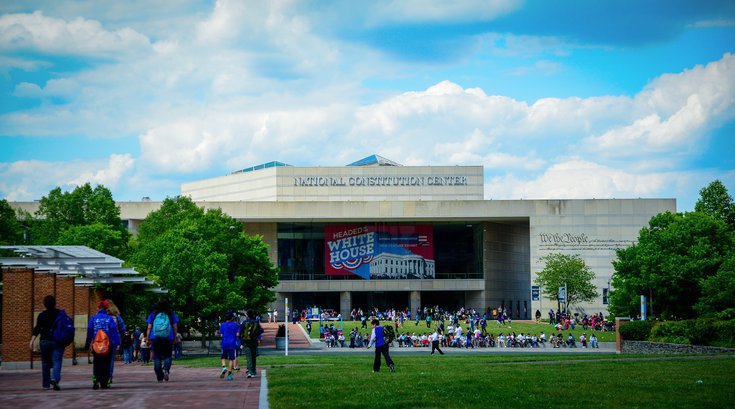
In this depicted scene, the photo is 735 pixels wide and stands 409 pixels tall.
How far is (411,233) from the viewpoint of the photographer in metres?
112

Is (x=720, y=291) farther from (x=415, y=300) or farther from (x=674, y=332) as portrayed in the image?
(x=415, y=300)

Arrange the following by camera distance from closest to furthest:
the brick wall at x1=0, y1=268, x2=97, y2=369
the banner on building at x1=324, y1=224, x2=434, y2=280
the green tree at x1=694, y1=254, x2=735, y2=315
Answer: the brick wall at x1=0, y1=268, x2=97, y2=369, the green tree at x1=694, y1=254, x2=735, y2=315, the banner on building at x1=324, y1=224, x2=434, y2=280

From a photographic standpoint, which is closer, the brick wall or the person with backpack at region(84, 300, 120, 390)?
the person with backpack at region(84, 300, 120, 390)

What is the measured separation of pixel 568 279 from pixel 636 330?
46.1 m

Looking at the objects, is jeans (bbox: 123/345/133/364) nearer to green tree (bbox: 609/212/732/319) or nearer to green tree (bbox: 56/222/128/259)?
green tree (bbox: 56/222/128/259)

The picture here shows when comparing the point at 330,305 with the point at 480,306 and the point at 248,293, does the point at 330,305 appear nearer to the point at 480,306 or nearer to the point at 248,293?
the point at 480,306

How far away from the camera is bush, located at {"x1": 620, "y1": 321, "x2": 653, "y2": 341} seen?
5097cm

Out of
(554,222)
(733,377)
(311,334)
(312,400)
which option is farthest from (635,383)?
(554,222)

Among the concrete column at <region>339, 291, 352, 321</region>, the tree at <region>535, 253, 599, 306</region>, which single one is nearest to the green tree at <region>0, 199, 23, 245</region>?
the concrete column at <region>339, 291, 352, 321</region>

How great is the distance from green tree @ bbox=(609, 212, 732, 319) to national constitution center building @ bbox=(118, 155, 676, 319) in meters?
37.7

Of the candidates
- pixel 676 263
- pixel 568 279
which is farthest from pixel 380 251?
pixel 676 263

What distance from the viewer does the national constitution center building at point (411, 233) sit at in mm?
107188

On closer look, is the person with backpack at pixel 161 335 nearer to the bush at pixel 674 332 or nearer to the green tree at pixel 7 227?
the bush at pixel 674 332

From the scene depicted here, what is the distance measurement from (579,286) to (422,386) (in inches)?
3142
